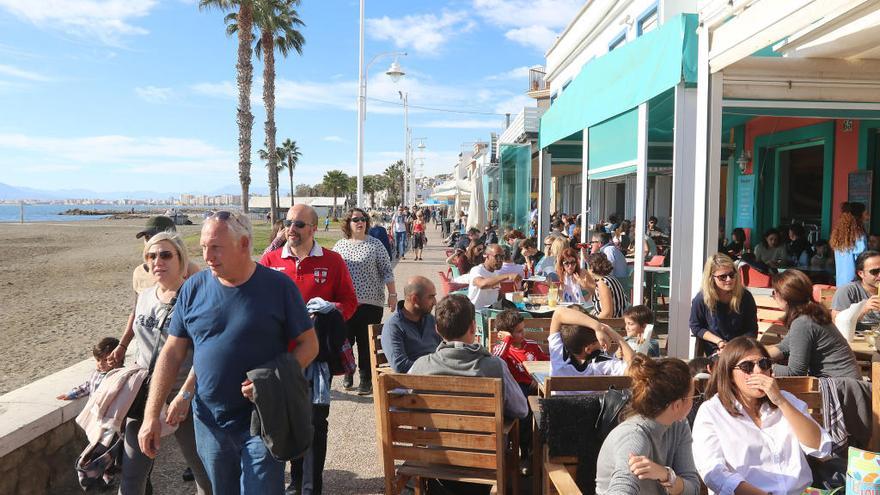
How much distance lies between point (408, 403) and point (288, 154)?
80.5m

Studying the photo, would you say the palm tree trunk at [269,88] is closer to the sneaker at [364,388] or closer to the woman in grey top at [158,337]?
the sneaker at [364,388]

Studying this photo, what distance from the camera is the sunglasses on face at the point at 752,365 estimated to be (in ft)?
8.82

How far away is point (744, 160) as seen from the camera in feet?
38.8

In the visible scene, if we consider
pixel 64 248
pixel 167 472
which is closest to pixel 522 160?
pixel 167 472

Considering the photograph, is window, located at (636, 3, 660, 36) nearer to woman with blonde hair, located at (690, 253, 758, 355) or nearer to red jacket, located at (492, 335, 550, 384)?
woman with blonde hair, located at (690, 253, 758, 355)

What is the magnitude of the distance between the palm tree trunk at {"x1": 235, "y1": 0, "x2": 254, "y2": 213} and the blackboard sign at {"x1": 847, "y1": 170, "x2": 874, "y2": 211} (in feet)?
71.8

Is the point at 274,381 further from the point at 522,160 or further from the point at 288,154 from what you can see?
the point at 288,154

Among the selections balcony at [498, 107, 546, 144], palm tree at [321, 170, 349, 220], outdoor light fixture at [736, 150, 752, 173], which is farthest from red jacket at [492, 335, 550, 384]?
palm tree at [321, 170, 349, 220]

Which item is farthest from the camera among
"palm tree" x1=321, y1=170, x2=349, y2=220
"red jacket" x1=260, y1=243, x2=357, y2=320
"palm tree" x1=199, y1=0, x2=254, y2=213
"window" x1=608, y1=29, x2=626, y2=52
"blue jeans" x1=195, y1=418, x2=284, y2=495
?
"palm tree" x1=321, y1=170, x2=349, y2=220

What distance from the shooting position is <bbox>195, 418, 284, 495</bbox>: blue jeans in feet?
8.51

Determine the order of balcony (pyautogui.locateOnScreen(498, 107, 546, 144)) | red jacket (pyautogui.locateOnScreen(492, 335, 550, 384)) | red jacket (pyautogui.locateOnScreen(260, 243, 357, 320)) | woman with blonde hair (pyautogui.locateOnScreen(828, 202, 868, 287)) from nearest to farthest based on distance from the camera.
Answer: red jacket (pyautogui.locateOnScreen(492, 335, 550, 384)) < red jacket (pyautogui.locateOnScreen(260, 243, 357, 320)) < woman with blonde hair (pyautogui.locateOnScreen(828, 202, 868, 287)) < balcony (pyautogui.locateOnScreen(498, 107, 546, 144))

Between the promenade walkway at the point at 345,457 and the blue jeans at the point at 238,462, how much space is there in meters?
1.27

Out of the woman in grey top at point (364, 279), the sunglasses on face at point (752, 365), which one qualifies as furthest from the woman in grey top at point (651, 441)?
the woman in grey top at point (364, 279)

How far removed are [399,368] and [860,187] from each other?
28.2 feet
